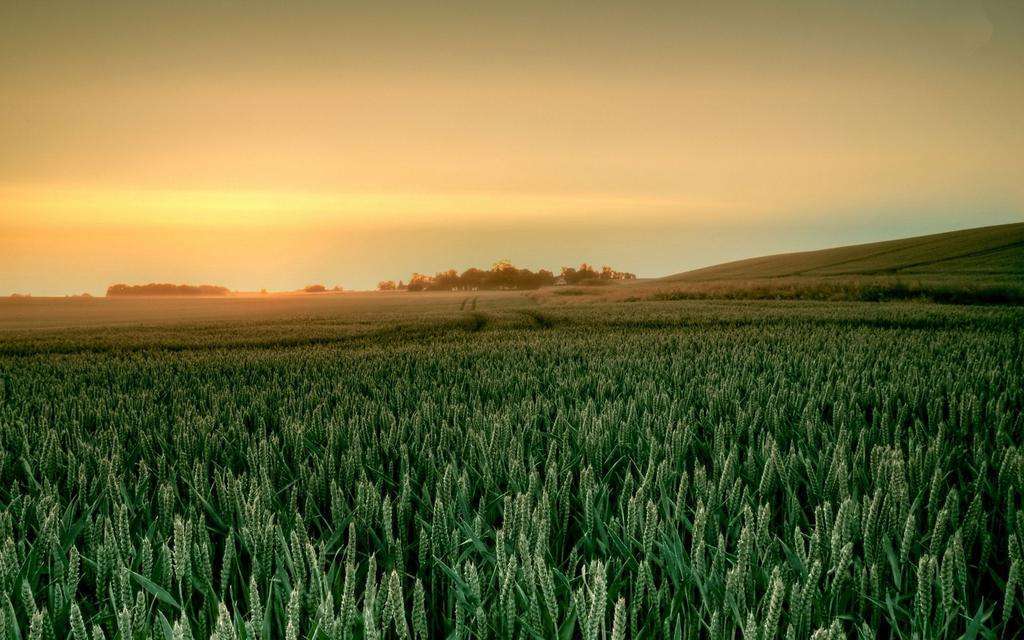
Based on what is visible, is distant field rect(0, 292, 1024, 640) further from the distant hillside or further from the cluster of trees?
the cluster of trees

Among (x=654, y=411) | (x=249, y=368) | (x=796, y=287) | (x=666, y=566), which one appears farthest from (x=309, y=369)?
(x=796, y=287)

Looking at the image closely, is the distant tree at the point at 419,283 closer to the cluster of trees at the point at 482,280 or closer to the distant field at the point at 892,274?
the cluster of trees at the point at 482,280

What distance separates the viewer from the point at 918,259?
1913 inches

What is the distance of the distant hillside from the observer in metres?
41.7

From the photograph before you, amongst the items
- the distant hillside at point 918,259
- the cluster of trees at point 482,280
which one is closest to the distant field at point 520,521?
the distant hillside at point 918,259

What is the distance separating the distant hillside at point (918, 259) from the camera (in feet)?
137

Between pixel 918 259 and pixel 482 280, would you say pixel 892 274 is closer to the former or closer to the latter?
pixel 918 259

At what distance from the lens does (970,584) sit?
4.62ft

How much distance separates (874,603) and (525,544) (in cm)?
75

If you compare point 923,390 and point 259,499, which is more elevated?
point 259,499

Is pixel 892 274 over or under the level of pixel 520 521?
over

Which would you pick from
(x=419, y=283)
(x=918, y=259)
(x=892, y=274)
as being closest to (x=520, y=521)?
(x=892, y=274)

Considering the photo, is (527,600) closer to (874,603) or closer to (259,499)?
(874,603)

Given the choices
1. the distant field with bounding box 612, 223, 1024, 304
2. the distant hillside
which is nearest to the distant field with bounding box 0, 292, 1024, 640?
the distant field with bounding box 612, 223, 1024, 304
